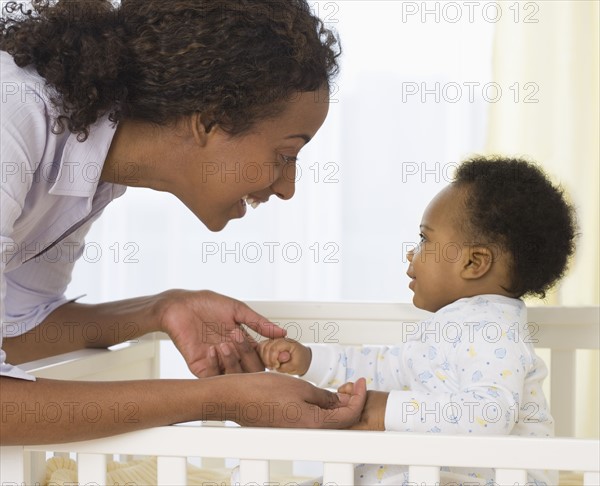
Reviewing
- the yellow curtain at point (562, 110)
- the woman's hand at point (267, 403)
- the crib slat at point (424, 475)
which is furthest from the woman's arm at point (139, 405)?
the yellow curtain at point (562, 110)

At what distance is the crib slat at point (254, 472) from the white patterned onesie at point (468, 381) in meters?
0.20

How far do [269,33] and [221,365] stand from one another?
1.52ft

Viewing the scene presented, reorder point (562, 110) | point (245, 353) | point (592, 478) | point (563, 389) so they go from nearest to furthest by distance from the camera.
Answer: point (592, 478) → point (245, 353) → point (563, 389) → point (562, 110)

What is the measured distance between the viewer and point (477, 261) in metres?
1.13

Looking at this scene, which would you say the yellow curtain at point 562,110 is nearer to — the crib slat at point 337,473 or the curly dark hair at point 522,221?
the curly dark hair at point 522,221

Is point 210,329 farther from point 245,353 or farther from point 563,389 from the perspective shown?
point 563,389

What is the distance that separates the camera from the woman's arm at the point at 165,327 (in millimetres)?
1199

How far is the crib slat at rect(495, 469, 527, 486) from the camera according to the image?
76 cm

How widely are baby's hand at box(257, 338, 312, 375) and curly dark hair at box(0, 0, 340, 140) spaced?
1.15 feet

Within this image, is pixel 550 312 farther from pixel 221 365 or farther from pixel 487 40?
pixel 487 40

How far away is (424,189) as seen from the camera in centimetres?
220

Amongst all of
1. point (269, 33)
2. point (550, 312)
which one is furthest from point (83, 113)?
point (550, 312)

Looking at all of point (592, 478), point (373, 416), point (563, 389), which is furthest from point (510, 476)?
point (563, 389)

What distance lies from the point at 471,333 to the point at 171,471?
419 millimetres
